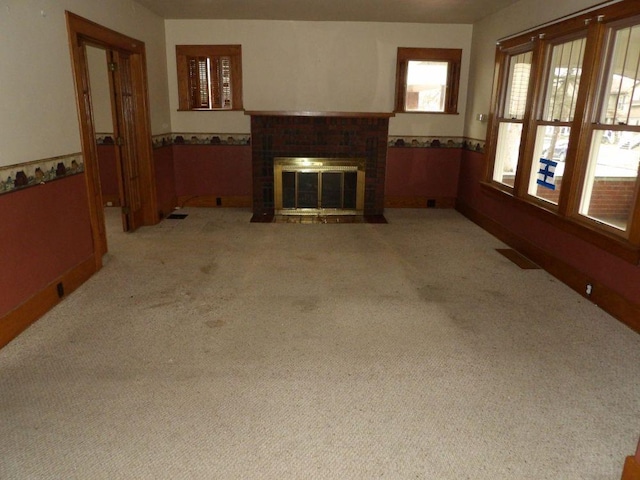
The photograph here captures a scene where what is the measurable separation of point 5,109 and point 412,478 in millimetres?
2847

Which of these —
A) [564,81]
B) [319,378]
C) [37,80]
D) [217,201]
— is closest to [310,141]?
[217,201]

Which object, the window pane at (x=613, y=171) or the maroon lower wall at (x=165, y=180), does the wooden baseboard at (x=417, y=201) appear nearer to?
the window pane at (x=613, y=171)

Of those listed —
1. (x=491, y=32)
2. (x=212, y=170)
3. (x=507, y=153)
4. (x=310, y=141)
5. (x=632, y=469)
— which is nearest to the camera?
(x=632, y=469)

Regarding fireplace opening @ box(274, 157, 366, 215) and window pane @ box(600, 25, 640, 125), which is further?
fireplace opening @ box(274, 157, 366, 215)

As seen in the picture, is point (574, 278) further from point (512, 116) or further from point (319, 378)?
point (319, 378)

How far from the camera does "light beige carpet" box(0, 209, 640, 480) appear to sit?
176 centimetres

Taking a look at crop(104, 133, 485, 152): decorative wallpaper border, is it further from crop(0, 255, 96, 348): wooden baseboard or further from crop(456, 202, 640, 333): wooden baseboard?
crop(0, 255, 96, 348): wooden baseboard

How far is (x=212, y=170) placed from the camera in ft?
19.9

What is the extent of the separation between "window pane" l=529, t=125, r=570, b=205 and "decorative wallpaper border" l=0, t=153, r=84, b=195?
151 inches

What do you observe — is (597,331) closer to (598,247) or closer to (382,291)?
(598,247)

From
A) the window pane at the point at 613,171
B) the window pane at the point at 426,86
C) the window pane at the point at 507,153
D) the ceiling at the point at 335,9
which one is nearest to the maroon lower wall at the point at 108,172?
the ceiling at the point at 335,9

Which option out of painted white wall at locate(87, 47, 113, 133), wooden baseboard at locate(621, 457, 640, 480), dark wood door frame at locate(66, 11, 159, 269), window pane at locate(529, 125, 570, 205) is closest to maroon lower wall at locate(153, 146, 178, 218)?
dark wood door frame at locate(66, 11, 159, 269)

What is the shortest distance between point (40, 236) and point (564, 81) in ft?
13.7

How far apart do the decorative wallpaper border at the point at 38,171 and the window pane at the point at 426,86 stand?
13.7ft
